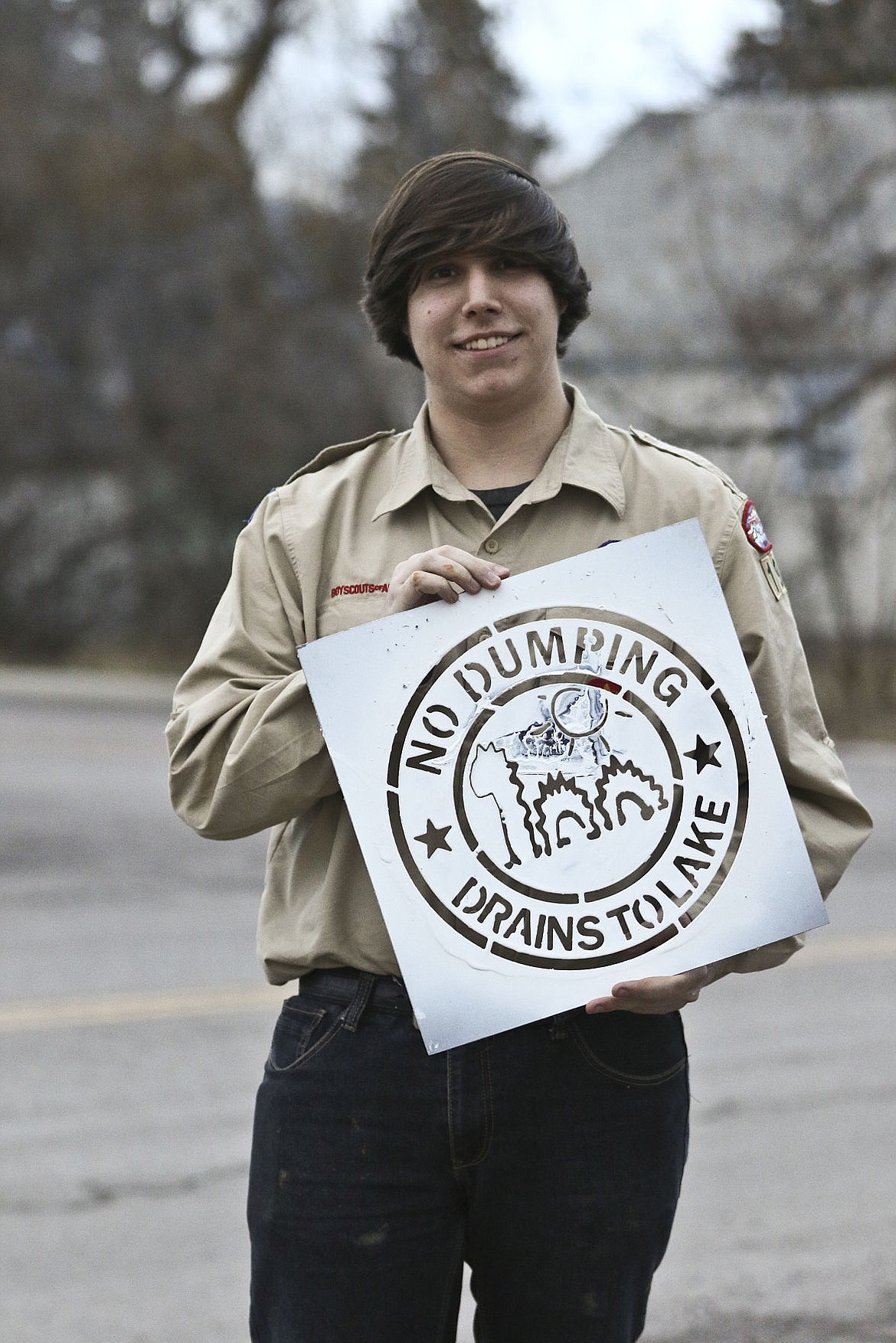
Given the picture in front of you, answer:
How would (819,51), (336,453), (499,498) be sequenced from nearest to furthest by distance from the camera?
(499,498) → (336,453) → (819,51)

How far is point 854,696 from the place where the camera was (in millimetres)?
15461

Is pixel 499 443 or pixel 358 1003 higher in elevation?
pixel 499 443

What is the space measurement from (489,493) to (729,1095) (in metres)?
3.50

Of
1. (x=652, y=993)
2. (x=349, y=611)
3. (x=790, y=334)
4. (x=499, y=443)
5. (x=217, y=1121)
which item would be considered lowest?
(x=217, y=1121)

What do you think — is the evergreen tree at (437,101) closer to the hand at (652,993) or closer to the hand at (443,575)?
the hand at (443,575)

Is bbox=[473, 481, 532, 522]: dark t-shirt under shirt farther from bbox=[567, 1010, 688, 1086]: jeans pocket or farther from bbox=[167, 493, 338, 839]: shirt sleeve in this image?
bbox=[567, 1010, 688, 1086]: jeans pocket

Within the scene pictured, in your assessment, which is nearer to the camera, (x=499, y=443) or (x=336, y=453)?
(x=499, y=443)

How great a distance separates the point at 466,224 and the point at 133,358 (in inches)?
763

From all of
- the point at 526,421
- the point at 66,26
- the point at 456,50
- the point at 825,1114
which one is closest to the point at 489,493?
the point at 526,421

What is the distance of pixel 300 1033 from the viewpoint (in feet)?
7.00

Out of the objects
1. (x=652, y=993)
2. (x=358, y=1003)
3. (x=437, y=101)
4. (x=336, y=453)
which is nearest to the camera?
(x=652, y=993)

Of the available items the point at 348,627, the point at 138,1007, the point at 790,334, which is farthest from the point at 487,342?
the point at 790,334

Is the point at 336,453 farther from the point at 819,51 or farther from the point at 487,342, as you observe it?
the point at 819,51

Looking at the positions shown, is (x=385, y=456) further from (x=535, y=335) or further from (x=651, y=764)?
(x=651, y=764)
